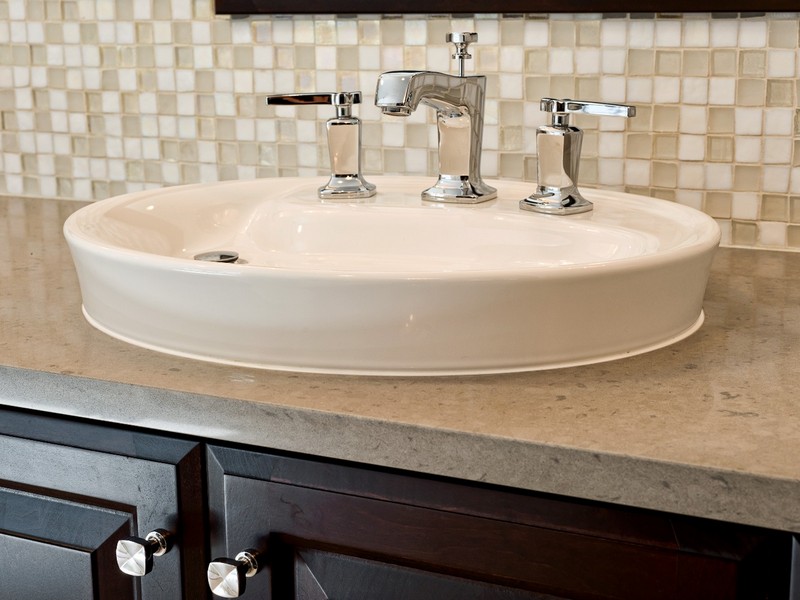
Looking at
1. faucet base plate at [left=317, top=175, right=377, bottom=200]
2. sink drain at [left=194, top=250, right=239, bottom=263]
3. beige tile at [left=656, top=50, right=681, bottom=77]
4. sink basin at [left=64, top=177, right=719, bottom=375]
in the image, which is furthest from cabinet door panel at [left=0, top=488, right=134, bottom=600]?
beige tile at [left=656, top=50, right=681, bottom=77]

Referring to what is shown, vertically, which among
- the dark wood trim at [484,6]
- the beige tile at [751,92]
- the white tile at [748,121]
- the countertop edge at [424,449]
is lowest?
the countertop edge at [424,449]

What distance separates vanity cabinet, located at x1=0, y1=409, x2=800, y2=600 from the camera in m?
0.60

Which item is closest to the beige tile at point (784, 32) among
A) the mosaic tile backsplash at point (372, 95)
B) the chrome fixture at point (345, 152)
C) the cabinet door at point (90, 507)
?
the mosaic tile backsplash at point (372, 95)

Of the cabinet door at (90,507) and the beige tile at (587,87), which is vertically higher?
the beige tile at (587,87)

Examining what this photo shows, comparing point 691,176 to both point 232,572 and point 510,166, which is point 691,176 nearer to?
point 510,166

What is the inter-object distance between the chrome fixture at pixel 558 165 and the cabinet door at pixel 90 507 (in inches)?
18.9

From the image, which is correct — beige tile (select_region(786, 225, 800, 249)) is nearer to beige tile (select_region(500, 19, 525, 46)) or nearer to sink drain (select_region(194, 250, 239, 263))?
beige tile (select_region(500, 19, 525, 46))

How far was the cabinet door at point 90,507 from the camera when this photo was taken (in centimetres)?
73

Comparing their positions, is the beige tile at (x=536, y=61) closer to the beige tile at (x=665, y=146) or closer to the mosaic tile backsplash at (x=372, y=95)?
the mosaic tile backsplash at (x=372, y=95)

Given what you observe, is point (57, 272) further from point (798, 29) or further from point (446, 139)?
point (798, 29)

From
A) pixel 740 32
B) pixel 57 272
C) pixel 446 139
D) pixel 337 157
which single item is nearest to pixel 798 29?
pixel 740 32

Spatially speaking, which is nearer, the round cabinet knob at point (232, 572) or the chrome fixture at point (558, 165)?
the round cabinet knob at point (232, 572)

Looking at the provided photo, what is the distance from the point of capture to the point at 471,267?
3.32 ft

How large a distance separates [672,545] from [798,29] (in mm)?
719
